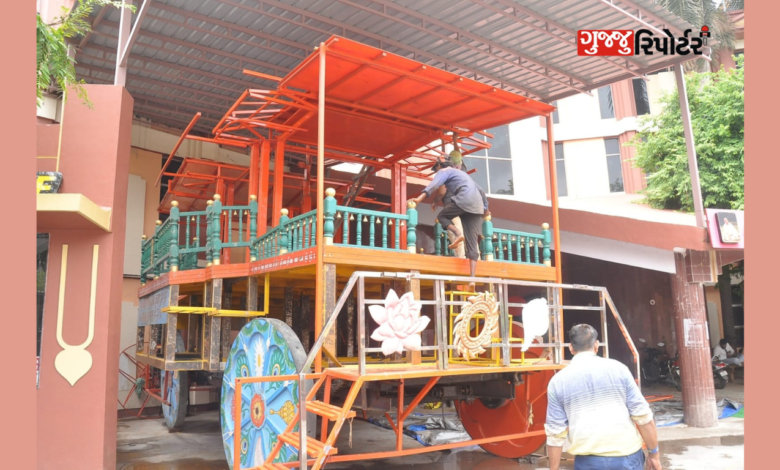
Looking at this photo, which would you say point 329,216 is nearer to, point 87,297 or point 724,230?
point 87,297

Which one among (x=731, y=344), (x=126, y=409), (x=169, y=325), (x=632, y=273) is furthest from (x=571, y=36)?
(x=731, y=344)

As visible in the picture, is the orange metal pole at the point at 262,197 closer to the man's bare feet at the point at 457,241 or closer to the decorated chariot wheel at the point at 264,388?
the decorated chariot wheel at the point at 264,388

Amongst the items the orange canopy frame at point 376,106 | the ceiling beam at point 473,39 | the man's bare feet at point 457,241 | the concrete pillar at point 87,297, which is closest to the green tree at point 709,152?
the ceiling beam at point 473,39

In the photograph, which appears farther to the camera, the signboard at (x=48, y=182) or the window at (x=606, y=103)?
the window at (x=606, y=103)

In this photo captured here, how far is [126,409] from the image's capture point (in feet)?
43.1

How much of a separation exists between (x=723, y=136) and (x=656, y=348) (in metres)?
6.82

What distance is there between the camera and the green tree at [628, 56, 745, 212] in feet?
45.7

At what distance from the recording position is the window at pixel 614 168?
68.5ft

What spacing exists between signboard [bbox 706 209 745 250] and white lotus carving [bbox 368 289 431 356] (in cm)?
785

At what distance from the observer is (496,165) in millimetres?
20312

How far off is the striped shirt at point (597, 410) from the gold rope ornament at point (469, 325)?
6.12 feet

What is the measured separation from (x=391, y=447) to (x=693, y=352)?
615 cm

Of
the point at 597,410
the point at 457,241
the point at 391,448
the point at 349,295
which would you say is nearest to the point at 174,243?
the point at 349,295

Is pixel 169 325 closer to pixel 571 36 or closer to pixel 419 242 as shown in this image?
pixel 419 242
